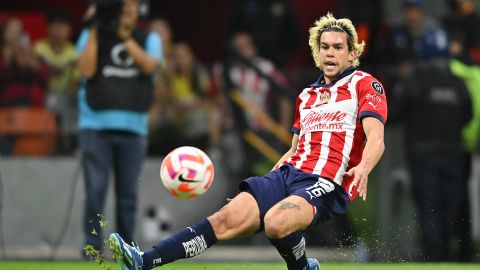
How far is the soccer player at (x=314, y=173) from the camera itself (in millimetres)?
7941

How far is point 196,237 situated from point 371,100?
1.68 metres

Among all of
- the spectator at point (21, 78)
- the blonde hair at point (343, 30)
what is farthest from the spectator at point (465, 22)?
the blonde hair at point (343, 30)

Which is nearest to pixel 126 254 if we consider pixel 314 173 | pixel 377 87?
pixel 314 173

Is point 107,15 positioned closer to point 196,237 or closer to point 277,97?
point 277,97

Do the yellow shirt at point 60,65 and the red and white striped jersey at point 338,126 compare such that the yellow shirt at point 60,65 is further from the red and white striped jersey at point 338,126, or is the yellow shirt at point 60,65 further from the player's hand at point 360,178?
the player's hand at point 360,178

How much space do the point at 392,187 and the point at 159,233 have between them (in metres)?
3.03

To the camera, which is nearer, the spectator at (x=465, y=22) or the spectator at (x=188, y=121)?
the spectator at (x=188, y=121)

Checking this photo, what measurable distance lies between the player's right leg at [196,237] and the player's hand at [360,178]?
814mm

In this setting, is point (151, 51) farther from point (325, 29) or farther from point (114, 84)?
point (325, 29)

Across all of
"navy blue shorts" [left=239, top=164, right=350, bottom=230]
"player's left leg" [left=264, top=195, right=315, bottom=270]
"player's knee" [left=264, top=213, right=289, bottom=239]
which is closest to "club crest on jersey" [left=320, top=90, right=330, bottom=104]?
"navy blue shorts" [left=239, top=164, right=350, bottom=230]

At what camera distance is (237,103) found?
14.4 metres

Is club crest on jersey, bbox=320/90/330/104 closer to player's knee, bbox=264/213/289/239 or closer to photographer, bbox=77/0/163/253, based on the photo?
player's knee, bbox=264/213/289/239

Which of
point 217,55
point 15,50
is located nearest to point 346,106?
point 15,50

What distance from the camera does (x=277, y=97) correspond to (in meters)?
14.3
